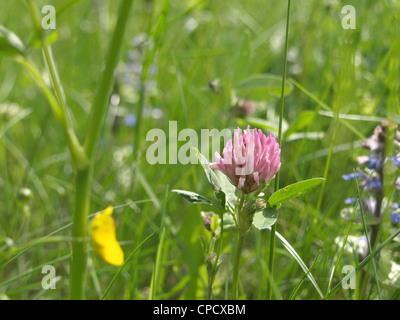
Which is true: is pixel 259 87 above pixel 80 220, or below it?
above

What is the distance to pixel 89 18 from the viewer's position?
3078mm

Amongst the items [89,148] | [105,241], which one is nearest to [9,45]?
[89,148]

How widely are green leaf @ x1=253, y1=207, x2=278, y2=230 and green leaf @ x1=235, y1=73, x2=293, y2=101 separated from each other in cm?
68

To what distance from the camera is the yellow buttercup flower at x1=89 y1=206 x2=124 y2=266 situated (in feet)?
2.08

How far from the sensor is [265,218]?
0.82 m

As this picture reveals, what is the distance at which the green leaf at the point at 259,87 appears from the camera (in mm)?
1486

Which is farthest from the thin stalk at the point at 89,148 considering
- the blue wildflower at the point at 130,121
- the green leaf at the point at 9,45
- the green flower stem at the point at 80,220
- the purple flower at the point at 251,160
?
the blue wildflower at the point at 130,121

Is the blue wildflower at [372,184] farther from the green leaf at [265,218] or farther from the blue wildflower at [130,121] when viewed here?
the blue wildflower at [130,121]

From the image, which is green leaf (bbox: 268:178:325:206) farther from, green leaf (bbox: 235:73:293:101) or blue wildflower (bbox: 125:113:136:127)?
blue wildflower (bbox: 125:113:136:127)

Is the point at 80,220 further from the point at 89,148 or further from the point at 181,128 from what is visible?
the point at 181,128

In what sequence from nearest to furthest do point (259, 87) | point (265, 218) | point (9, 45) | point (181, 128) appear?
point (9, 45) → point (265, 218) → point (259, 87) → point (181, 128)

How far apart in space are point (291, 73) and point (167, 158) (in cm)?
111

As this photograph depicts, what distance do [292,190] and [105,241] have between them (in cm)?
33
